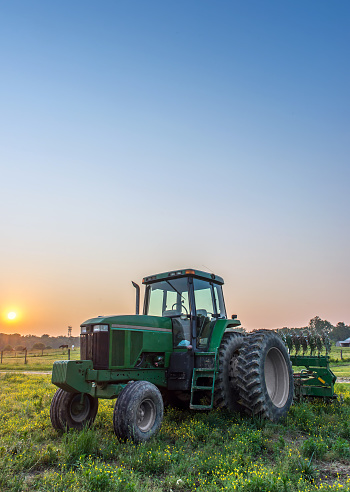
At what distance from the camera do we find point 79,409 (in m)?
7.20

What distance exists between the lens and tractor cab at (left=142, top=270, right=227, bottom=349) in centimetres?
800

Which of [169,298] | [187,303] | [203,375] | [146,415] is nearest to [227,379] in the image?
[203,375]

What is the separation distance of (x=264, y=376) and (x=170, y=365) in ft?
5.89

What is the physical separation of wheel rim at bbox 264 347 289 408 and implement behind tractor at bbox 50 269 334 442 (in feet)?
0.07

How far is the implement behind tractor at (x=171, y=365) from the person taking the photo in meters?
6.46

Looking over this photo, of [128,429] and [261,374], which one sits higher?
[261,374]

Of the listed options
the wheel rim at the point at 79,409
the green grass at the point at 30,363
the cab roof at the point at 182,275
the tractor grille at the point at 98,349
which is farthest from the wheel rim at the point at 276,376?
the green grass at the point at 30,363

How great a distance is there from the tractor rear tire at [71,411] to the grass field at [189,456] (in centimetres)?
23

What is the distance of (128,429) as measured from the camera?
232 inches

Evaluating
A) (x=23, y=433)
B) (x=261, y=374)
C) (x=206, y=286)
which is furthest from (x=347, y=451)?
(x=23, y=433)

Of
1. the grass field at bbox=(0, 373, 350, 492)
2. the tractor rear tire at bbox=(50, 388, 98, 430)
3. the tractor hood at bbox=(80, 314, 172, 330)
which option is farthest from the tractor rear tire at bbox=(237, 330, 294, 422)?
the tractor rear tire at bbox=(50, 388, 98, 430)

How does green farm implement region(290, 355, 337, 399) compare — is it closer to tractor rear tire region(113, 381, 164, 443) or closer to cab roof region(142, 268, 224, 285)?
cab roof region(142, 268, 224, 285)

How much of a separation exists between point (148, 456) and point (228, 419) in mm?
2548

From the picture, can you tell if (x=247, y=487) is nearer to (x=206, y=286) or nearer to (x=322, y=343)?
(x=206, y=286)
